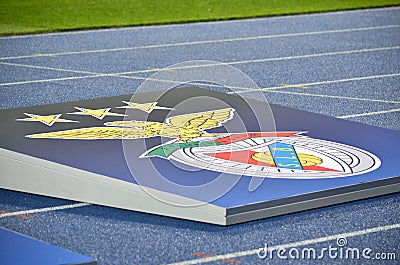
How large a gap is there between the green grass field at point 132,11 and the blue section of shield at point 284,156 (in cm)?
756

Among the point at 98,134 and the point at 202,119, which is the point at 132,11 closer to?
the point at 202,119

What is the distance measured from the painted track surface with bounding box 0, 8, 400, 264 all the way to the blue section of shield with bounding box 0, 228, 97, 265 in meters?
0.26

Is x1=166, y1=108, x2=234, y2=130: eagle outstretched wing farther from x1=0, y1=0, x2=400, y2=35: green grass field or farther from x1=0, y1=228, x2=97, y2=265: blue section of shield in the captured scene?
x1=0, y1=0, x2=400, y2=35: green grass field

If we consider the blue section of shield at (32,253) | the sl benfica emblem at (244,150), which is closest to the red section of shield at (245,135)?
the sl benfica emblem at (244,150)

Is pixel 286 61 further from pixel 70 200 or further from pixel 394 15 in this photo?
pixel 70 200

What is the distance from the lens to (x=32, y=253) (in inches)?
171

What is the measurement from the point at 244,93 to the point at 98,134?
2738 millimetres

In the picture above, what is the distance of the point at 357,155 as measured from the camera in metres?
5.94

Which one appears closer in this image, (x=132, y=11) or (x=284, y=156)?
(x=284, y=156)

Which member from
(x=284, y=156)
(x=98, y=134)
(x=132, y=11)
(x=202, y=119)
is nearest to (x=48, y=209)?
(x=98, y=134)

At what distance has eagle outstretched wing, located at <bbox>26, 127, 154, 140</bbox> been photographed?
20.2ft

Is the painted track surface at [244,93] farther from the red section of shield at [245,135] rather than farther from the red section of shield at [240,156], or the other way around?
the red section of shield at [245,135]

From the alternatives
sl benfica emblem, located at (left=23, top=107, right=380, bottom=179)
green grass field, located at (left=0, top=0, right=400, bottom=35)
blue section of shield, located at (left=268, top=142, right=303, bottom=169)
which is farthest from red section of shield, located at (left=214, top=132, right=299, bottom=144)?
green grass field, located at (left=0, top=0, right=400, bottom=35)

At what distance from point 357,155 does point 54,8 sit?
9.93 m
